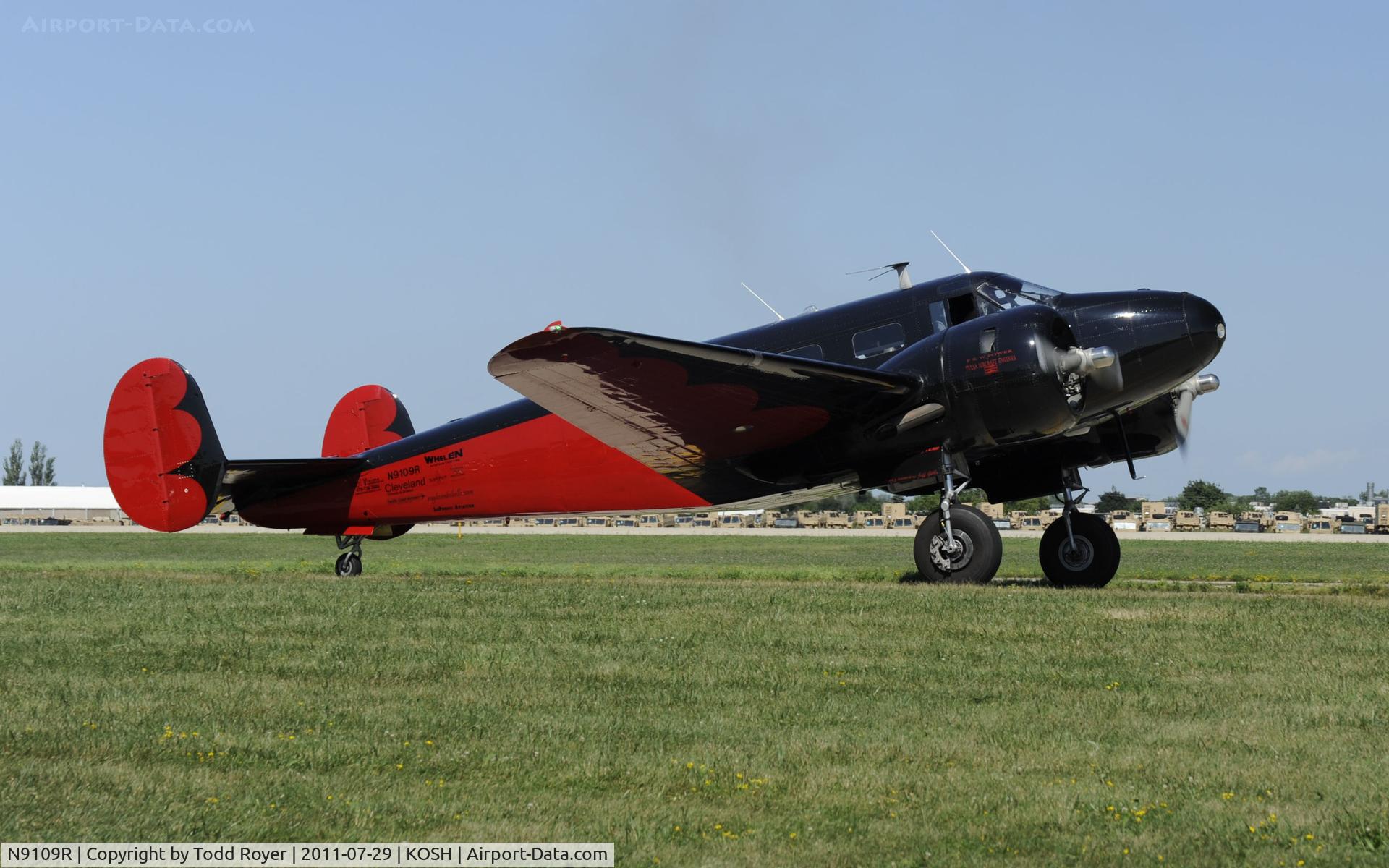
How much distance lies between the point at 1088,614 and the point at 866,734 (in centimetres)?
533

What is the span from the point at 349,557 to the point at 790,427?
9315 millimetres

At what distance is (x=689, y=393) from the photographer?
15.1 m

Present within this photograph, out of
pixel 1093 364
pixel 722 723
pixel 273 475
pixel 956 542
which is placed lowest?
pixel 722 723

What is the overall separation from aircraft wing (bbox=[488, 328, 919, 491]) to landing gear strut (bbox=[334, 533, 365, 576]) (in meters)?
6.53

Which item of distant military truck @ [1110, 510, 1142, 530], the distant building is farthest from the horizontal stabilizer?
the distant building

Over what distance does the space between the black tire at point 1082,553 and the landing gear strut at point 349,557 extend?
37.6 feet

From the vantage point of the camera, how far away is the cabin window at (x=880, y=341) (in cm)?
1616

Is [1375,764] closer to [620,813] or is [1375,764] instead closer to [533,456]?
[620,813]

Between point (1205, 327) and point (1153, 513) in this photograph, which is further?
point (1153, 513)

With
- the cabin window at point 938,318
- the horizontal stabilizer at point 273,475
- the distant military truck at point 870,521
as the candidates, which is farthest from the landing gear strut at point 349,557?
the distant military truck at point 870,521

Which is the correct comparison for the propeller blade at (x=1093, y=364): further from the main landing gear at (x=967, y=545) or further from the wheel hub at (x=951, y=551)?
the wheel hub at (x=951, y=551)

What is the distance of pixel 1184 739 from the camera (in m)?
7.16

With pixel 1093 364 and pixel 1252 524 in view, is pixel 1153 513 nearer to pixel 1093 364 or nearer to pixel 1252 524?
pixel 1252 524

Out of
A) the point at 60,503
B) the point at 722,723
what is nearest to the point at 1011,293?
the point at 722,723
